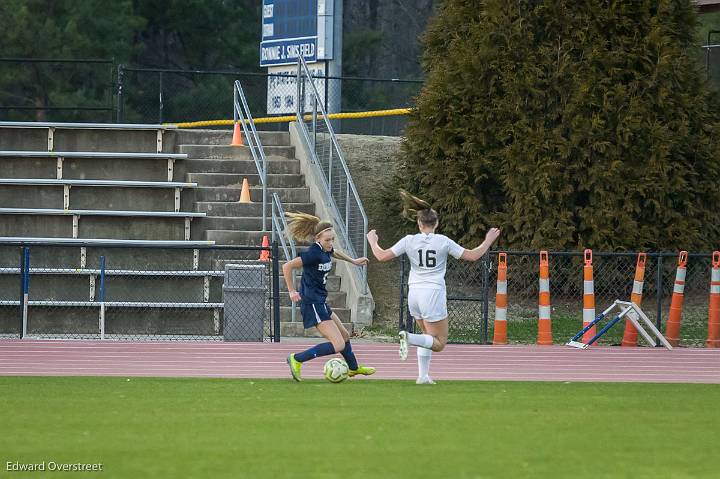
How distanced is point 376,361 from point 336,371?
307cm

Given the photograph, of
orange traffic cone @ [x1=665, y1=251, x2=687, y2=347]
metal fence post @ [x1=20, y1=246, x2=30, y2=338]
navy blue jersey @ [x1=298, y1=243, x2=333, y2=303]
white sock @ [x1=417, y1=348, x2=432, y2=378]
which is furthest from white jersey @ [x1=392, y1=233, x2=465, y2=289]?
metal fence post @ [x1=20, y1=246, x2=30, y2=338]

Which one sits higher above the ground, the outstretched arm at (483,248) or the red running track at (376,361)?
the outstretched arm at (483,248)

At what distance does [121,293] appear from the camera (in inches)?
830

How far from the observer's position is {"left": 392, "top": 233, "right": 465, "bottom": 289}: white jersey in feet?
41.9

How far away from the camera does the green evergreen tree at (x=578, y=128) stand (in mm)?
21062

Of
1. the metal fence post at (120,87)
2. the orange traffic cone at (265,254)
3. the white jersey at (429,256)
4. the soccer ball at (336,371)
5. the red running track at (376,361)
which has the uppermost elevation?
the metal fence post at (120,87)

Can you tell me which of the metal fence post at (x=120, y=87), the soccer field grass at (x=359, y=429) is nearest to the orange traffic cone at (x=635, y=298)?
the soccer field grass at (x=359, y=429)

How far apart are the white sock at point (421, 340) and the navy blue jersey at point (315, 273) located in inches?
47.9

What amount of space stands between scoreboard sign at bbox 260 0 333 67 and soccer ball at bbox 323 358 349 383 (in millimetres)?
13942

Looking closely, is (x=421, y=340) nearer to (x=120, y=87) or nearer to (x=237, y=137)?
(x=237, y=137)

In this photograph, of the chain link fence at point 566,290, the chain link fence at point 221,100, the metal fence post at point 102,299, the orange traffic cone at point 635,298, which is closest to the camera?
the orange traffic cone at point 635,298

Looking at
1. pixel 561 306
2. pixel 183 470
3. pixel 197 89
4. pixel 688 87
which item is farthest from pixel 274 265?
pixel 197 89

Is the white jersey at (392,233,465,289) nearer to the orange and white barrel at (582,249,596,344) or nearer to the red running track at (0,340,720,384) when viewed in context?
the red running track at (0,340,720,384)

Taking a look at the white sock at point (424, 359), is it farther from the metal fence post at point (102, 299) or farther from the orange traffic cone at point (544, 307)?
the metal fence post at point (102, 299)
